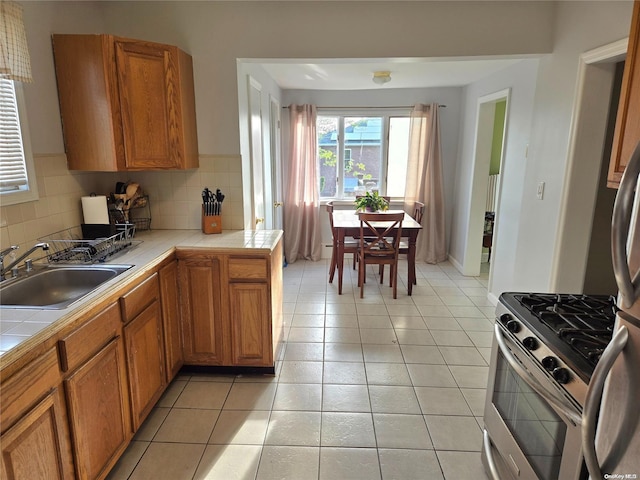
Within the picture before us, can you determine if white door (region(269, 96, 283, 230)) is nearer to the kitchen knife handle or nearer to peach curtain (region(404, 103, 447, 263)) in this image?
peach curtain (region(404, 103, 447, 263))

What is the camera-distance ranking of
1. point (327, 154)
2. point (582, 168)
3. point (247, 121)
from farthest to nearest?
point (327, 154) < point (247, 121) < point (582, 168)

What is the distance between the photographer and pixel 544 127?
276 centimetres

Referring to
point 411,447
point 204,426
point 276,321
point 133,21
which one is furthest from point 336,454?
point 133,21

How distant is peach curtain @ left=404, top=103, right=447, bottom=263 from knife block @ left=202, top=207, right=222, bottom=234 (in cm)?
314

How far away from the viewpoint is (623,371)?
A: 0.88 metres

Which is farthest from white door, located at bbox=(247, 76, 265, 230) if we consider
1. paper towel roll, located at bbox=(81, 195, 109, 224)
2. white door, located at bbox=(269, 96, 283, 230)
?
paper towel roll, located at bbox=(81, 195, 109, 224)

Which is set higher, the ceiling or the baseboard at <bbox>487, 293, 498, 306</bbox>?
the ceiling

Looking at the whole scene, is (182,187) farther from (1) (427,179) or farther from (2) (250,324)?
(1) (427,179)

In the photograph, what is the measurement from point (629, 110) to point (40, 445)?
2.39 meters

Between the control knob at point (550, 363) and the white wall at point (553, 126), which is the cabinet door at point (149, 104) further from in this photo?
the white wall at point (553, 126)

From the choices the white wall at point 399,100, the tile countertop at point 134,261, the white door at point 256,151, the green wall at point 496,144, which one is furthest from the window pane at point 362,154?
the tile countertop at point 134,261

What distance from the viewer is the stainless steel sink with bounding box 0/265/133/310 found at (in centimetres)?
167

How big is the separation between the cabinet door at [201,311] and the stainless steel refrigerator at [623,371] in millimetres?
1908

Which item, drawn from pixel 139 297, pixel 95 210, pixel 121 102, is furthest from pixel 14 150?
pixel 139 297
